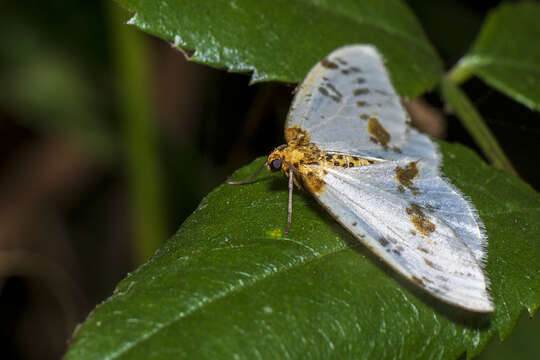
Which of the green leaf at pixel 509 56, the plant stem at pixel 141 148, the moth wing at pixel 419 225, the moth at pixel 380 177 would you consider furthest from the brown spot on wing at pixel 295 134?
the plant stem at pixel 141 148

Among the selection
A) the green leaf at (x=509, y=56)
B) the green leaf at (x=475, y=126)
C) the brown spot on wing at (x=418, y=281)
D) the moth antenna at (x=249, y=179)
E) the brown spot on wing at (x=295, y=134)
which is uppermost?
the green leaf at (x=509, y=56)

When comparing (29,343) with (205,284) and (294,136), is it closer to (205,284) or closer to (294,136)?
(294,136)

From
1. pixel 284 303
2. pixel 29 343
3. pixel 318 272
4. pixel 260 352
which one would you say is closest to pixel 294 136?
pixel 318 272

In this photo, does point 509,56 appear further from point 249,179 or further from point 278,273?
point 278,273

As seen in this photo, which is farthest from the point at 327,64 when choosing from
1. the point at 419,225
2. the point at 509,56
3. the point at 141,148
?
the point at 141,148

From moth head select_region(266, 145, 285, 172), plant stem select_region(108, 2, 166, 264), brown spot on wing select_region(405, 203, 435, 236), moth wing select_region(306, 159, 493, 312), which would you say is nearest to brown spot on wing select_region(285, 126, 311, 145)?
moth head select_region(266, 145, 285, 172)

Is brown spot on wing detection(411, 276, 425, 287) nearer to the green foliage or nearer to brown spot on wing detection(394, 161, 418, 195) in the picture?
the green foliage

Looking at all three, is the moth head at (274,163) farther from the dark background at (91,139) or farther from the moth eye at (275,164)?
the dark background at (91,139)
